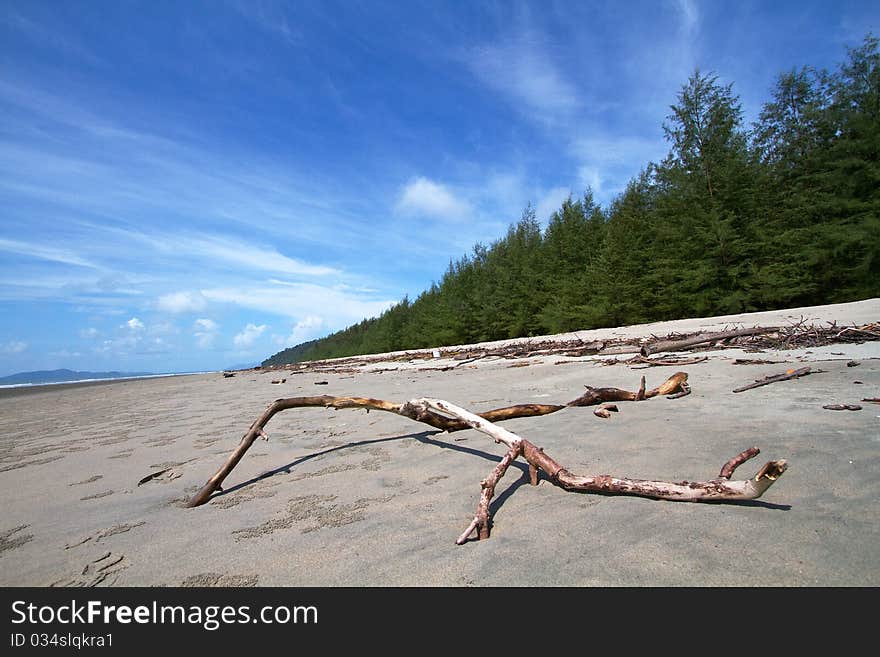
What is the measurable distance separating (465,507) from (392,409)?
1055 millimetres

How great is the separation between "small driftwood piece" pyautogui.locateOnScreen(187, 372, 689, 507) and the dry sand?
10cm

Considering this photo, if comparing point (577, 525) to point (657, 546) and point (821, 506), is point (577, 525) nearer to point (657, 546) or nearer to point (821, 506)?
point (657, 546)

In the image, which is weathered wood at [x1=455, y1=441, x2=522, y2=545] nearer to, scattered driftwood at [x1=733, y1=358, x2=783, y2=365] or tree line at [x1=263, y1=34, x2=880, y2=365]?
scattered driftwood at [x1=733, y1=358, x2=783, y2=365]

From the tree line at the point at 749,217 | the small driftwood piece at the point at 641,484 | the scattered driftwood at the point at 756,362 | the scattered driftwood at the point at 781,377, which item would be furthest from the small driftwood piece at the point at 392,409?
the tree line at the point at 749,217

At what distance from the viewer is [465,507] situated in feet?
5.71

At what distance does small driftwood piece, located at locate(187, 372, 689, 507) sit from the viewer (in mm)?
2148

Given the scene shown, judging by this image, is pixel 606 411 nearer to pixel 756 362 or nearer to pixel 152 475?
pixel 756 362

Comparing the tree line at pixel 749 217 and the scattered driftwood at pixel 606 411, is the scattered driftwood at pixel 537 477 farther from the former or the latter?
the tree line at pixel 749 217

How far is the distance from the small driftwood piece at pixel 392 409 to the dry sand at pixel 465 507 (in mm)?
96

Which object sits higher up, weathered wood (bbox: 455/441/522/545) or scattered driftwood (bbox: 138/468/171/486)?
scattered driftwood (bbox: 138/468/171/486)

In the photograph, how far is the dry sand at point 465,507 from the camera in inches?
47.3

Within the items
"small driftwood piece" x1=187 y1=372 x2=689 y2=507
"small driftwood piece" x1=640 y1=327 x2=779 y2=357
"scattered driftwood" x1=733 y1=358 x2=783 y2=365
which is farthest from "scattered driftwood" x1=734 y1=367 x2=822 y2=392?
"small driftwood piece" x1=640 y1=327 x2=779 y2=357

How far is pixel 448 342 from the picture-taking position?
3177cm
